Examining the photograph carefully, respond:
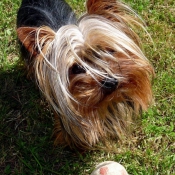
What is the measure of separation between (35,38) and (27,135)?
1.20m

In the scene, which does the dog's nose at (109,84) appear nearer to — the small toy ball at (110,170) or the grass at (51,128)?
the small toy ball at (110,170)

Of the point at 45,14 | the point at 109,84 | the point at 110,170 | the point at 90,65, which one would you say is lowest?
the point at 110,170

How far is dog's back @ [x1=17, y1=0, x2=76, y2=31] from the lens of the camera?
2.97m

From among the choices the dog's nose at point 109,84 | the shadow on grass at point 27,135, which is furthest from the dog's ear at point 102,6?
the shadow on grass at point 27,135

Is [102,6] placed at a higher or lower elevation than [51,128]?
higher

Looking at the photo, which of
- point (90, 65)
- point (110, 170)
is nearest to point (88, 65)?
point (90, 65)

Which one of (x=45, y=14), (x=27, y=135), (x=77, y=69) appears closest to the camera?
(x=77, y=69)

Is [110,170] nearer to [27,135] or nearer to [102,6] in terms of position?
[27,135]

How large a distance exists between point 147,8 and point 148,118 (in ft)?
4.16

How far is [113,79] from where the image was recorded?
7.88ft

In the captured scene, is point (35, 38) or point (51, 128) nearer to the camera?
point (35, 38)

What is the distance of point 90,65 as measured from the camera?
8.14ft

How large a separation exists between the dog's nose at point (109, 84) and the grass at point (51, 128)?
3.15 ft

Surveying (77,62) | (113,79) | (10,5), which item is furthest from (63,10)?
(10,5)
